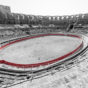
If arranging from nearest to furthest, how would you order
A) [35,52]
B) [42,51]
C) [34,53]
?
[34,53], [35,52], [42,51]

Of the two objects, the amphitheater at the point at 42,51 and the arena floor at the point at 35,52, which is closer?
the amphitheater at the point at 42,51

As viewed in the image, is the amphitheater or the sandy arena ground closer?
the amphitheater

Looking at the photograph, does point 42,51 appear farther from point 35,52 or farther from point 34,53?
point 34,53

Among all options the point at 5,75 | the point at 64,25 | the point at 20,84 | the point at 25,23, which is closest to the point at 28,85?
the point at 20,84

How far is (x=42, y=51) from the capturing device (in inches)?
484

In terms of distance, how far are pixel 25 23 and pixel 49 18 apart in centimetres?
1394

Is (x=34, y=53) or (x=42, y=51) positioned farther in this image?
(x=42, y=51)

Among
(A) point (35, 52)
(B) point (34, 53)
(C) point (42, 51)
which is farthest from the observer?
(C) point (42, 51)

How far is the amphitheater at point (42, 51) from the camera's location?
486 cm

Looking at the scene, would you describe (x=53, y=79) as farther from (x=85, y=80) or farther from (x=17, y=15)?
(x=17, y=15)

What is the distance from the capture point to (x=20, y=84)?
4.57 metres

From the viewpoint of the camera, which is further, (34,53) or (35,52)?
(35,52)

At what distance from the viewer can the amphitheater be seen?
4855 millimetres

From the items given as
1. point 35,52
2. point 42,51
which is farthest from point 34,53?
point 42,51
